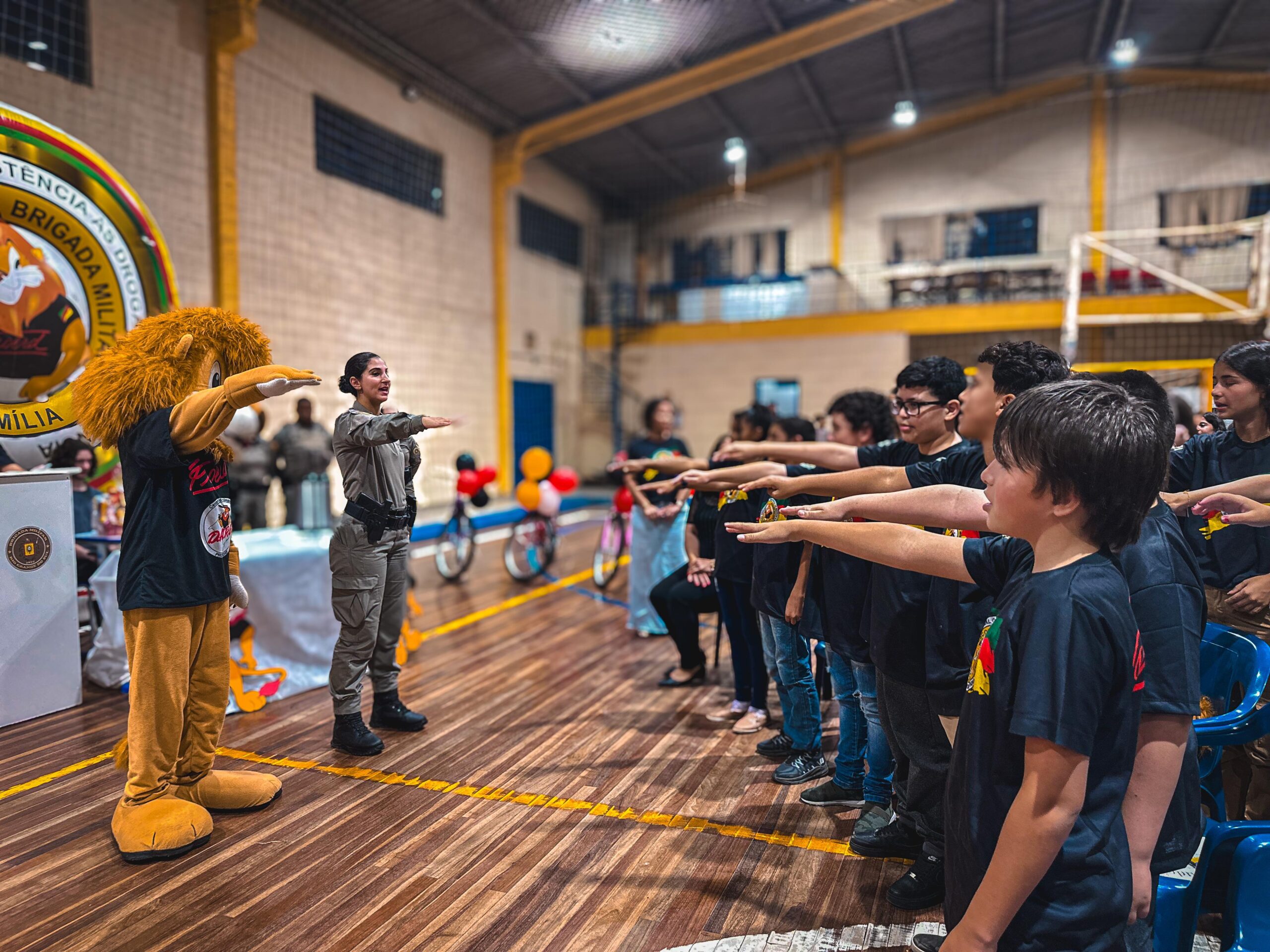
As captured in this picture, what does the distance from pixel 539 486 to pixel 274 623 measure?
9.57 feet

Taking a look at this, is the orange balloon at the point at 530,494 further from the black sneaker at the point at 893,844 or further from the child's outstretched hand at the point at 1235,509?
the child's outstretched hand at the point at 1235,509

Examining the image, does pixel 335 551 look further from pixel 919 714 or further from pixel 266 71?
pixel 266 71

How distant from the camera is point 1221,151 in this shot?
13391 mm

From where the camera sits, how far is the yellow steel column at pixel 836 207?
15.6m

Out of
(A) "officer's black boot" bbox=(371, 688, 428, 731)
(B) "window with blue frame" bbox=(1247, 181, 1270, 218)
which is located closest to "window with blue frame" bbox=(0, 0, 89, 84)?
(A) "officer's black boot" bbox=(371, 688, 428, 731)

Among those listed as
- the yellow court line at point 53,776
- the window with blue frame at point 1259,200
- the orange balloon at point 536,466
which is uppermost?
the window with blue frame at point 1259,200

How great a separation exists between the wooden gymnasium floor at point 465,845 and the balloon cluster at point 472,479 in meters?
2.40

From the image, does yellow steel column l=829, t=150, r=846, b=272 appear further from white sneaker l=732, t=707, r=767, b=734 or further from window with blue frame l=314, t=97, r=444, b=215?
white sneaker l=732, t=707, r=767, b=734

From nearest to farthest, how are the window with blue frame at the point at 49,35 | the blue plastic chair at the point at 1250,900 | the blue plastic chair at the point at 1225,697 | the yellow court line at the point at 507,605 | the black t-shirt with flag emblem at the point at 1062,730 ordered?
the black t-shirt with flag emblem at the point at 1062,730 → the blue plastic chair at the point at 1250,900 → the blue plastic chair at the point at 1225,697 → the yellow court line at the point at 507,605 → the window with blue frame at the point at 49,35

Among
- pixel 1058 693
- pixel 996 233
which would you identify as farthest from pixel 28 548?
pixel 996 233

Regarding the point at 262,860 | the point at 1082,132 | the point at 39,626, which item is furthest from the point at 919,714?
the point at 1082,132

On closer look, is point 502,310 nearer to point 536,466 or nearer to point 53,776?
point 536,466

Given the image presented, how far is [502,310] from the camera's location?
13.4 metres

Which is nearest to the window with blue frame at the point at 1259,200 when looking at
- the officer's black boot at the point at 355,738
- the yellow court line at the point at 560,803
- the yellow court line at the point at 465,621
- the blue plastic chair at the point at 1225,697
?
the yellow court line at the point at 465,621
